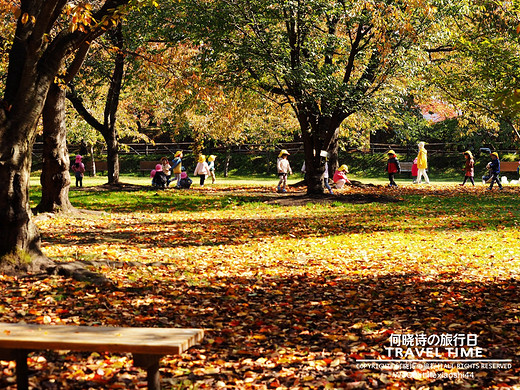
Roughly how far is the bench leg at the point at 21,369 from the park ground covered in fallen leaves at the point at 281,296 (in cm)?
Result: 28

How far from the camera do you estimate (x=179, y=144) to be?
174 feet

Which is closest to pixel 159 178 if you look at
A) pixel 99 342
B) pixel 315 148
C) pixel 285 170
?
pixel 285 170

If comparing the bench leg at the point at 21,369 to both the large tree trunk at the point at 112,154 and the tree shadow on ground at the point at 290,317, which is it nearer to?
the tree shadow on ground at the point at 290,317

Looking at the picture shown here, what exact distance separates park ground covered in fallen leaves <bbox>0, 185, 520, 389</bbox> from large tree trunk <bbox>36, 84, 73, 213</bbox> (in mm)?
681

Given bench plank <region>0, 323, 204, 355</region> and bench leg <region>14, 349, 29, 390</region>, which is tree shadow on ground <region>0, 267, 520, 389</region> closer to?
bench leg <region>14, 349, 29, 390</region>

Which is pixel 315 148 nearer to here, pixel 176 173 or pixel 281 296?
pixel 176 173

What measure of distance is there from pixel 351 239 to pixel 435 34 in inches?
367

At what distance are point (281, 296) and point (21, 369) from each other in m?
4.02

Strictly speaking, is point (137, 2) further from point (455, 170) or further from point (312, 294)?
point (455, 170)

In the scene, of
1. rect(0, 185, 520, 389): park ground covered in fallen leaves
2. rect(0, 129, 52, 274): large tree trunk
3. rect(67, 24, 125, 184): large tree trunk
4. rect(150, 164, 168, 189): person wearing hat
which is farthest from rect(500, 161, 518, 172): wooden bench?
rect(0, 129, 52, 274): large tree trunk

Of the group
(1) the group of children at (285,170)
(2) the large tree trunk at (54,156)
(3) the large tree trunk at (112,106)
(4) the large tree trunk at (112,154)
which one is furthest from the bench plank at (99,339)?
(4) the large tree trunk at (112,154)

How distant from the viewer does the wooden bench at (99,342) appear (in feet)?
12.4

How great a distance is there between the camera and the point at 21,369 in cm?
418

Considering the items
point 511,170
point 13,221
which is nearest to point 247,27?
point 13,221
